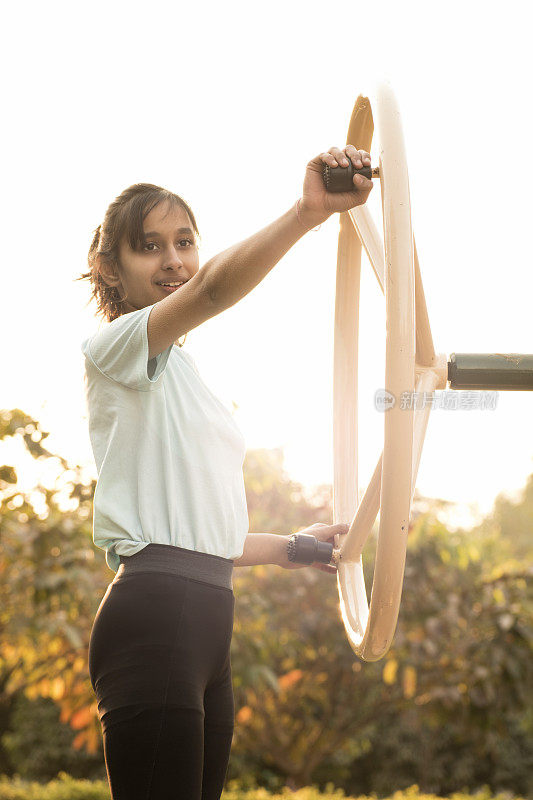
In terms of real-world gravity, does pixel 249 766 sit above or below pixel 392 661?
below

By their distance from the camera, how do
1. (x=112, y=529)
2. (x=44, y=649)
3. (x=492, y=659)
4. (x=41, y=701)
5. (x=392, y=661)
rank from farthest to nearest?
(x=41, y=701), (x=392, y=661), (x=492, y=659), (x=44, y=649), (x=112, y=529)

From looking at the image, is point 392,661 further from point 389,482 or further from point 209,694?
point 389,482

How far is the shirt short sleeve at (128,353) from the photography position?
4.26 feet

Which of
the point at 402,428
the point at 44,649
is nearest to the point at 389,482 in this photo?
the point at 402,428

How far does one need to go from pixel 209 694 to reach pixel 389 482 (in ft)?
1.94

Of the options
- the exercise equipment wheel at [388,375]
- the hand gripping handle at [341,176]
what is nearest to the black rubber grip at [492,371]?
the exercise equipment wheel at [388,375]

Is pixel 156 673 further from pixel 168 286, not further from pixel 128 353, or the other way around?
pixel 168 286

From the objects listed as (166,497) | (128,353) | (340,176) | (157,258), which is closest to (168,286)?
(157,258)

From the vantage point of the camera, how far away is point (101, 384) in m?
1.41

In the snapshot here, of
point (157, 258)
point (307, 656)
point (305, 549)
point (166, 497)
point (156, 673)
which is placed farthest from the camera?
point (307, 656)

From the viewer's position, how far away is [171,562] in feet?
4.35

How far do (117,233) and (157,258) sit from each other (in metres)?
0.10

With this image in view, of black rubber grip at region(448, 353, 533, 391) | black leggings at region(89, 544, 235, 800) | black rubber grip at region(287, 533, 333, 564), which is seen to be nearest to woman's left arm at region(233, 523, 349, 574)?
black rubber grip at region(287, 533, 333, 564)

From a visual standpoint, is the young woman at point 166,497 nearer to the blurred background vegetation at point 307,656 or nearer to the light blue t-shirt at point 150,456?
the light blue t-shirt at point 150,456
